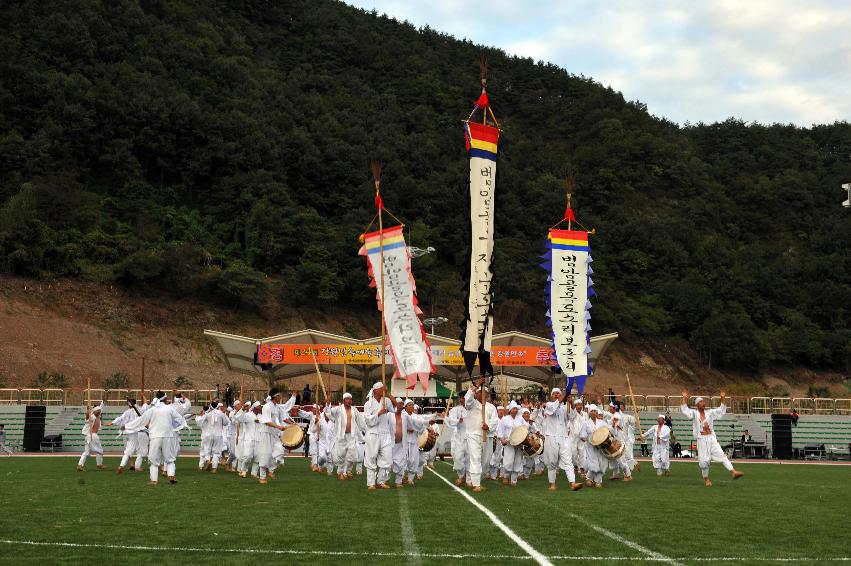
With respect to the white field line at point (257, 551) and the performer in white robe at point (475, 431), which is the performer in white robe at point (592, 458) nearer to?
the performer in white robe at point (475, 431)

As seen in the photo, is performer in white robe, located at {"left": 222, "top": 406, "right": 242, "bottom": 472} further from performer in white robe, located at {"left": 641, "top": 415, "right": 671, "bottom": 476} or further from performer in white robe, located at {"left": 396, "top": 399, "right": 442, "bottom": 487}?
performer in white robe, located at {"left": 641, "top": 415, "right": 671, "bottom": 476}

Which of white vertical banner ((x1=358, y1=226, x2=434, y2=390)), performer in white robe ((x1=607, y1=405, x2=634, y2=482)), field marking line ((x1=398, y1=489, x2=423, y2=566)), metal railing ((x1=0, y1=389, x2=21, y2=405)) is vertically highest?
white vertical banner ((x1=358, y1=226, x2=434, y2=390))

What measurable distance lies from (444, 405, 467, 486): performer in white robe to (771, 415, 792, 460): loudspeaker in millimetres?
15982

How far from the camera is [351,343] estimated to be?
36.5 metres

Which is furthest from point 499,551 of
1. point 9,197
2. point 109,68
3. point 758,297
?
point 758,297

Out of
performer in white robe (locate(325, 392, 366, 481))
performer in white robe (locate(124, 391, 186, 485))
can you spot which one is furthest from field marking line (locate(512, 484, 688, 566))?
performer in white robe (locate(325, 392, 366, 481))

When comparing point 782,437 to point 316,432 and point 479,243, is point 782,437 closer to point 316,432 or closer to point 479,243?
point 316,432

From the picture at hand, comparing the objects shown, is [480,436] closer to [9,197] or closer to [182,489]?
[182,489]

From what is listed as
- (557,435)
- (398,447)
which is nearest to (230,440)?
(398,447)

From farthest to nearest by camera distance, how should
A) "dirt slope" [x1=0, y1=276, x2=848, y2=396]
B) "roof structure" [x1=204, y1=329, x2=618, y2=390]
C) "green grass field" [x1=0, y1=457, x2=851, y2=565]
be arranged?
"dirt slope" [x1=0, y1=276, x2=848, y2=396], "roof structure" [x1=204, y1=329, x2=618, y2=390], "green grass field" [x1=0, y1=457, x2=851, y2=565]

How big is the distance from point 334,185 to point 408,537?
222 ft

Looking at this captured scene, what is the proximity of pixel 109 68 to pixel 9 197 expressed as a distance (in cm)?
1436

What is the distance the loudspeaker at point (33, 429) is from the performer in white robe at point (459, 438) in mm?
17489

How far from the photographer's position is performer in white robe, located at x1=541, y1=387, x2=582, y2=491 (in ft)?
54.6
